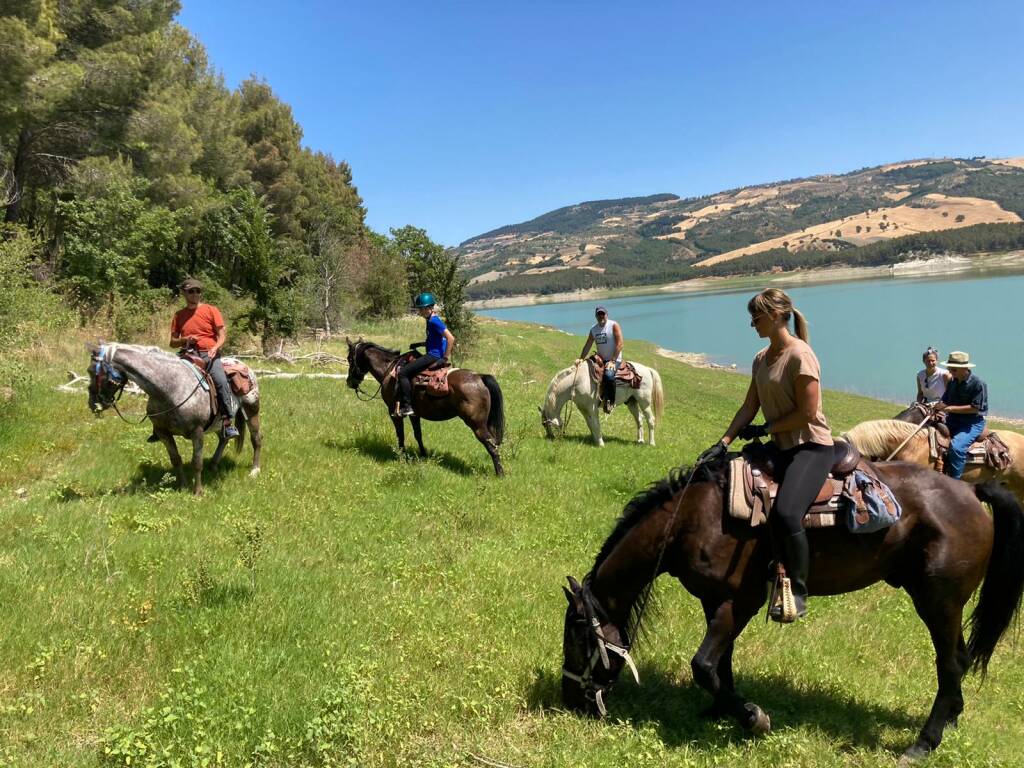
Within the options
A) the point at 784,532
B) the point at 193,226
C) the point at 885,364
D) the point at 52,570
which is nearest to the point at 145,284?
the point at 193,226

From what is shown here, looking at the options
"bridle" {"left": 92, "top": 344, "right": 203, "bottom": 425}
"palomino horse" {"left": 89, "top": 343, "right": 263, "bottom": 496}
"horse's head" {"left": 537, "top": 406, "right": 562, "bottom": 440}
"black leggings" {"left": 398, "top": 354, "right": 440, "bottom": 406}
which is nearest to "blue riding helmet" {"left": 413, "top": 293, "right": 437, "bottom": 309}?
"black leggings" {"left": 398, "top": 354, "right": 440, "bottom": 406}

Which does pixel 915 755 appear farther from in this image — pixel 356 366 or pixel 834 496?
pixel 356 366

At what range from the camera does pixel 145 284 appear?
19219 millimetres

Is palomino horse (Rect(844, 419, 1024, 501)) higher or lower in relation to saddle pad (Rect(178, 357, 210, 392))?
lower

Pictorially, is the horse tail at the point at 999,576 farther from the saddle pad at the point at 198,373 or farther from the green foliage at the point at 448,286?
the green foliage at the point at 448,286

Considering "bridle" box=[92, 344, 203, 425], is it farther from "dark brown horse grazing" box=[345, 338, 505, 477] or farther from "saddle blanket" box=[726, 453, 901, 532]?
"saddle blanket" box=[726, 453, 901, 532]

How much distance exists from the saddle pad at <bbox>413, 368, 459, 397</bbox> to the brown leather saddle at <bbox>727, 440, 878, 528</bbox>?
6.15 meters

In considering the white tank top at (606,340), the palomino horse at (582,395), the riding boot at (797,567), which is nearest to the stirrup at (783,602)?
the riding boot at (797,567)

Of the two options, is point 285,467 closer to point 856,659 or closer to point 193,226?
point 856,659

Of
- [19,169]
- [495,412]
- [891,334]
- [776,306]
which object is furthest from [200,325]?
[891,334]

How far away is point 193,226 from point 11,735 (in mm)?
24048

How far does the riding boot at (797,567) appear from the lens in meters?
3.58

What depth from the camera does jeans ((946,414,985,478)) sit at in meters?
8.15

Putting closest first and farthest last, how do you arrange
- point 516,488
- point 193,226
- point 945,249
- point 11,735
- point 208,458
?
point 11,735
point 516,488
point 208,458
point 193,226
point 945,249
